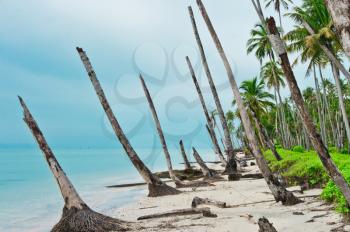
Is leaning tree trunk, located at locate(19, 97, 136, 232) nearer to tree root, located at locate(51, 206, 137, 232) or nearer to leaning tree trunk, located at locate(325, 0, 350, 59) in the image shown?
tree root, located at locate(51, 206, 137, 232)

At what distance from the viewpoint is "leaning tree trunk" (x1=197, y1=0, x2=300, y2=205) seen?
401 inches

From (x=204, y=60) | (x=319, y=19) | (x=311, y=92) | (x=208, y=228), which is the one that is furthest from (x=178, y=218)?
(x=311, y=92)

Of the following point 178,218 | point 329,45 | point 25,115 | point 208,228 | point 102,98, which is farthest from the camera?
point 329,45

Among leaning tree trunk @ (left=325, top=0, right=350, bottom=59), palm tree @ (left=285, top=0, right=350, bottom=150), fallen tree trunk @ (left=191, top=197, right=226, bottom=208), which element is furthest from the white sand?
palm tree @ (left=285, top=0, right=350, bottom=150)

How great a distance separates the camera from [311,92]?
2692 inches

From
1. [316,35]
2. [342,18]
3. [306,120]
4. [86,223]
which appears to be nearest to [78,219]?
[86,223]

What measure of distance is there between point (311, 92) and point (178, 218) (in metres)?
63.9

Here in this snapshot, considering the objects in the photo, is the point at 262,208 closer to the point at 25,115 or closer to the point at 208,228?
the point at 208,228

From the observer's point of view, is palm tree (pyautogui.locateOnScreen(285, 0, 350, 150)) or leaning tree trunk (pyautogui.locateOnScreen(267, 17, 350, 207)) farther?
palm tree (pyautogui.locateOnScreen(285, 0, 350, 150))

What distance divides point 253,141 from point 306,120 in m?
4.28

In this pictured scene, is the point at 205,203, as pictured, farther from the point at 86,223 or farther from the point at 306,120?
the point at 306,120

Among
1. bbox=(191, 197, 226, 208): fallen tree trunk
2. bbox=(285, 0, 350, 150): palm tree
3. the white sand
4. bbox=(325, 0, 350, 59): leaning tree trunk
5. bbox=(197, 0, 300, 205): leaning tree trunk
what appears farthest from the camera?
bbox=(285, 0, 350, 150): palm tree

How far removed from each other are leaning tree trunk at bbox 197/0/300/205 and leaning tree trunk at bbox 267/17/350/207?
3.81 m

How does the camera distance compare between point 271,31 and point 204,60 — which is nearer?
point 271,31
